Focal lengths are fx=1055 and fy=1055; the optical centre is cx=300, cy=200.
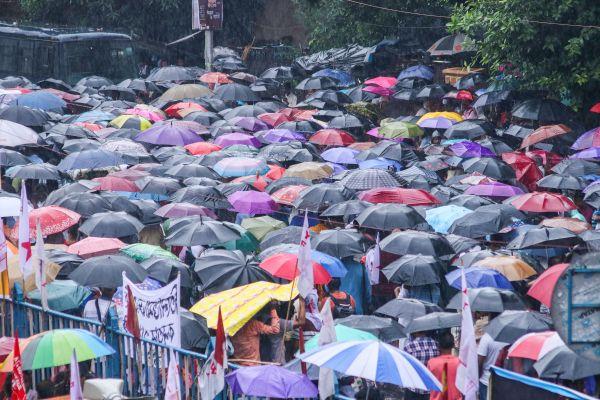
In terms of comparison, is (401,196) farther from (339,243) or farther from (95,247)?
(95,247)

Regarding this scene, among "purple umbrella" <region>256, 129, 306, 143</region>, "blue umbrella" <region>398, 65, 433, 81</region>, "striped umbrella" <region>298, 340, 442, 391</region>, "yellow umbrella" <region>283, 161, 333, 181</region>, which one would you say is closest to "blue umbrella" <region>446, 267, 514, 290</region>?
"striped umbrella" <region>298, 340, 442, 391</region>

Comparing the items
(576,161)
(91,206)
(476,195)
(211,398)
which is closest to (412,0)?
(576,161)

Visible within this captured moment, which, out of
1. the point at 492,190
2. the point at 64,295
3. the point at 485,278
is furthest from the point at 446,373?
the point at 492,190

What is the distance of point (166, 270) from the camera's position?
1154 centimetres

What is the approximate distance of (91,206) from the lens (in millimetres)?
14227

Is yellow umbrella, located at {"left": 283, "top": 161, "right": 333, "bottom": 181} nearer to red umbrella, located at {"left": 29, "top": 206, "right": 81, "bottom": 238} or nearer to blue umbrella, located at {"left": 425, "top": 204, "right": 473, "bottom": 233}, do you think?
blue umbrella, located at {"left": 425, "top": 204, "right": 473, "bottom": 233}

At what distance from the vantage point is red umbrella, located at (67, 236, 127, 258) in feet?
40.8

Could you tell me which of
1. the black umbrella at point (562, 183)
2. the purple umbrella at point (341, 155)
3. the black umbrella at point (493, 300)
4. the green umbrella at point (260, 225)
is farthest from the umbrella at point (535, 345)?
the purple umbrella at point (341, 155)

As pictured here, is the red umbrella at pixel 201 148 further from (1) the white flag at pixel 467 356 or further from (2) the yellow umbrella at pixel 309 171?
(1) the white flag at pixel 467 356

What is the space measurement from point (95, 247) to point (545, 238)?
5.45 metres

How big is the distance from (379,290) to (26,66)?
20.6 meters

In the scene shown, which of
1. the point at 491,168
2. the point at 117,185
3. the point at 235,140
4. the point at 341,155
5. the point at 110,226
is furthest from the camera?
the point at 235,140

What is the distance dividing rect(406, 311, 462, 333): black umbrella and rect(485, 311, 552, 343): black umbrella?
36cm

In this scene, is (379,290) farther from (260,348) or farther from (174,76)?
(174,76)
